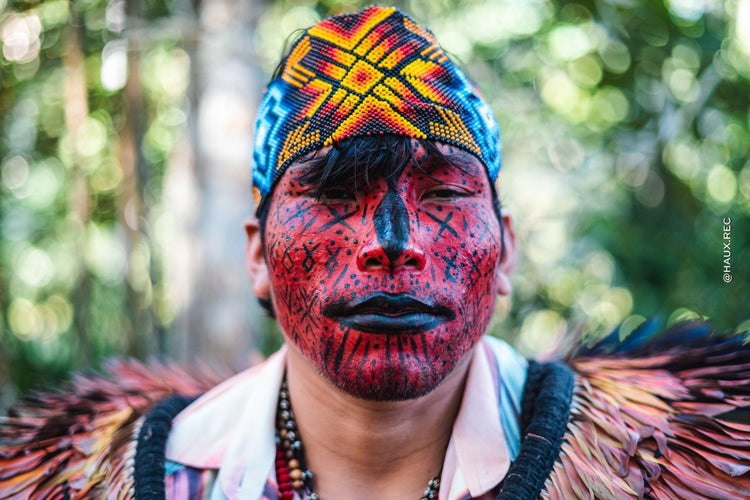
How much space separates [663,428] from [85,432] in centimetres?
170

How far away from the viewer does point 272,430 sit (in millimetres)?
2025

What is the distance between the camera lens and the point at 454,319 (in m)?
1.75

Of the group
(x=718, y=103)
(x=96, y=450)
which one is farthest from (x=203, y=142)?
(x=718, y=103)

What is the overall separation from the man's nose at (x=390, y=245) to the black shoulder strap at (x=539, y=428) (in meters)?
0.52

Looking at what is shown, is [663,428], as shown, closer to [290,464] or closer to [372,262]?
[372,262]

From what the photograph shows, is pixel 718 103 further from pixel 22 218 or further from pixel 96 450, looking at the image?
pixel 22 218

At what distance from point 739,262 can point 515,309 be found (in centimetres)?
204

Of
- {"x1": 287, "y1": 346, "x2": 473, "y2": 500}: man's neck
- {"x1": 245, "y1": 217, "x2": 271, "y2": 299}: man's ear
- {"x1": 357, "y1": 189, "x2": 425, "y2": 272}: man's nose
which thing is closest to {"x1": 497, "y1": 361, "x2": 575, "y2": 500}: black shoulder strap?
{"x1": 287, "y1": 346, "x2": 473, "y2": 500}: man's neck

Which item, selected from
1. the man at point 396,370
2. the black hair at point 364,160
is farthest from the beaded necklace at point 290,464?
the black hair at point 364,160

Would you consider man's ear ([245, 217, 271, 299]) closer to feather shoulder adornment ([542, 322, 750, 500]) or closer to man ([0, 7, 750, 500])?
man ([0, 7, 750, 500])

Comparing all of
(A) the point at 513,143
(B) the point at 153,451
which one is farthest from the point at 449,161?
(A) the point at 513,143

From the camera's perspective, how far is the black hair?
5.82ft

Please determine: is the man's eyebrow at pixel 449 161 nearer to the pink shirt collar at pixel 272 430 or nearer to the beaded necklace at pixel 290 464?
the pink shirt collar at pixel 272 430

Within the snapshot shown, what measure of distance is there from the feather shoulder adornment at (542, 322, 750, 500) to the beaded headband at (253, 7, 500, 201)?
0.72 meters
